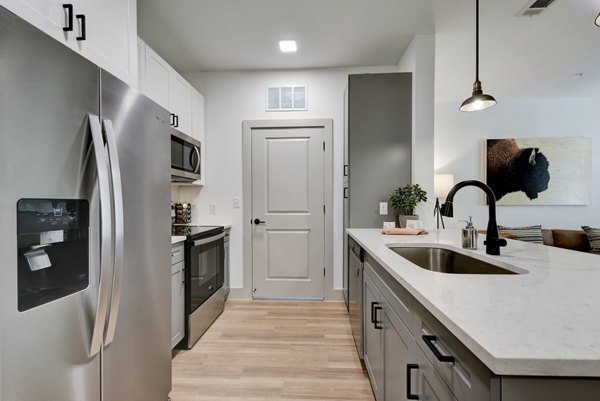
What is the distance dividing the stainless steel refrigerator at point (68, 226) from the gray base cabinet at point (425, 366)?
109 centimetres

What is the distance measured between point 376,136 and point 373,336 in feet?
6.10

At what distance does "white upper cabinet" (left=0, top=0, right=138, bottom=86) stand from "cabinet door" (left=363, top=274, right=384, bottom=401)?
6.20ft

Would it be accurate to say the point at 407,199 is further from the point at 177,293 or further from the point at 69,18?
the point at 69,18

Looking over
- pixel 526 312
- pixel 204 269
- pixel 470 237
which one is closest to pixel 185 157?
pixel 204 269

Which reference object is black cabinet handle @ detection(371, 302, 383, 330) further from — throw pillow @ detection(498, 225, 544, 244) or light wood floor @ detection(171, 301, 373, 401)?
throw pillow @ detection(498, 225, 544, 244)

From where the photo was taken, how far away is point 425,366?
2.89ft

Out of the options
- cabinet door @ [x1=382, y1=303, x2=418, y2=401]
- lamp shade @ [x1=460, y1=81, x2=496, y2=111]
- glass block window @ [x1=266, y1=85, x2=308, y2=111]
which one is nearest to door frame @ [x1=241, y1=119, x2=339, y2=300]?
glass block window @ [x1=266, y1=85, x2=308, y2=111]

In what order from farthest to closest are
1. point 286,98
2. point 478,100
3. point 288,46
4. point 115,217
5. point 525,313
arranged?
point 286,98, point 288,46, point 478,100, point 115,217, point 525,313

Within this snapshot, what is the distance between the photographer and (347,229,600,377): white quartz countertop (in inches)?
19.7

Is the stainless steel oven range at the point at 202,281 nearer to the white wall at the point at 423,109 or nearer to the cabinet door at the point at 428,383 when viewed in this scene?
the cabinet door at the point at 428,383

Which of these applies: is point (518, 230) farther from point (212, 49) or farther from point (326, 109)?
point (212, 49)

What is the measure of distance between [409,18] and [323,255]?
252 cm

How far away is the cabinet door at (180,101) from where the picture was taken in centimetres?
275

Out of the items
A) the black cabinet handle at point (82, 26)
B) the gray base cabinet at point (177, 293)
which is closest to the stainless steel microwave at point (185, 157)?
the gray base cabinet at point (177, 293)
